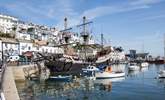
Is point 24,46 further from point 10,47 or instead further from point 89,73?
point 89,73

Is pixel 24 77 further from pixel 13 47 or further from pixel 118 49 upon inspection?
pixel 118 49

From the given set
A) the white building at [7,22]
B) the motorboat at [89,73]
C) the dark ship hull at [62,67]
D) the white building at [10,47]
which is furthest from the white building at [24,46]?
A: the motorboat at [89,73]

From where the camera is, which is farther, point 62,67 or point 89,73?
point 62,67

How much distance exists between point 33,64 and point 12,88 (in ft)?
149

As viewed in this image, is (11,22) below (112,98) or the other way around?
the other way around

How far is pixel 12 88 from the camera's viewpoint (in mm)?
25859

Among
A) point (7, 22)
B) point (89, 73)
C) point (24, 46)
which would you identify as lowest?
point (89, 73)

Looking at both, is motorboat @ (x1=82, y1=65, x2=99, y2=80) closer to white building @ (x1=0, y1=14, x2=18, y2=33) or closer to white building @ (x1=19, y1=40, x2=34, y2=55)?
white building @ (x1=19, y1=40, x2=34, y2=55)

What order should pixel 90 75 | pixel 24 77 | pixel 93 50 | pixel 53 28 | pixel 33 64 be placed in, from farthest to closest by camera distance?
pixel 53 28 → pixel 93 50 → pixel 90 75 → pixel 33 64 → pixel 24 77

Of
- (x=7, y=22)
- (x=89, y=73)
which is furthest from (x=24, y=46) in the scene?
(x=7, y=22)

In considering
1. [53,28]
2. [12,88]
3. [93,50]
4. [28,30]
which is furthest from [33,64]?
[53,28]

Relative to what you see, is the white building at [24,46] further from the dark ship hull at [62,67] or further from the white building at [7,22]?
the white building at [7,22]

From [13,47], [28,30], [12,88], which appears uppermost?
[28,30]

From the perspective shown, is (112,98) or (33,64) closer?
(112,98)
